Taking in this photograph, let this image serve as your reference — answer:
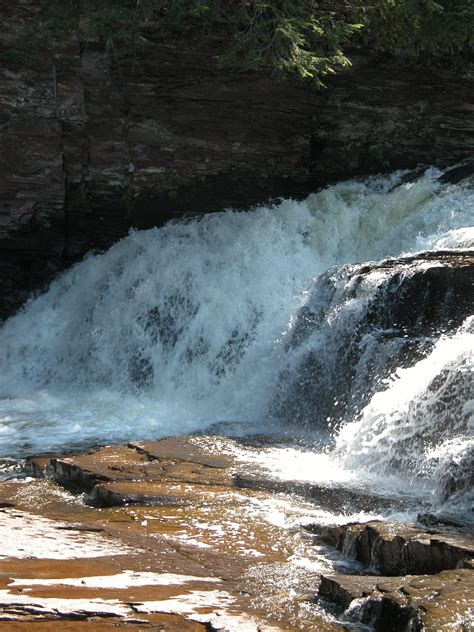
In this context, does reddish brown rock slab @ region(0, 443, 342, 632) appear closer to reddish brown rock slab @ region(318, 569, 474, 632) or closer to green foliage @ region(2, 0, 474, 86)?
reddish brown rock slab @ region(318, 569, 474, 632)

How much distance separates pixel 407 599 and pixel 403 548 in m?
0.81

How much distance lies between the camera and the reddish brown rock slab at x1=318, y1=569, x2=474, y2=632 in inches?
181

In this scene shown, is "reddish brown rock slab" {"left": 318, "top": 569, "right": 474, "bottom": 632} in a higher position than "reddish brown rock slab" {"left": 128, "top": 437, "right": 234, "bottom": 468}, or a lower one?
lower

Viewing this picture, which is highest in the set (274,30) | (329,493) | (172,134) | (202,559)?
(274,30)

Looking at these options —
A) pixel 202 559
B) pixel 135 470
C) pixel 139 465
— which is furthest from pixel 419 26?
pixel 202 559

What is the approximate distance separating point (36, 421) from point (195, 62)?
5.50 metres

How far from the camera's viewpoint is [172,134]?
14.1m

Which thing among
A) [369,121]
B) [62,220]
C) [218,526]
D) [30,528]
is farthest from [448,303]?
[62,220]

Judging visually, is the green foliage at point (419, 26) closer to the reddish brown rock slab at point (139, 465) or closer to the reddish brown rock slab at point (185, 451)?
the reddish brown rock slab at point (185, 451)

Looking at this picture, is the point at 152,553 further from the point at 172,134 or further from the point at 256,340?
the point at 172,134

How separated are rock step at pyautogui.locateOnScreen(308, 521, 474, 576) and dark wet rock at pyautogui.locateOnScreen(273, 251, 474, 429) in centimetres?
320

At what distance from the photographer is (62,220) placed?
14578 millimetres

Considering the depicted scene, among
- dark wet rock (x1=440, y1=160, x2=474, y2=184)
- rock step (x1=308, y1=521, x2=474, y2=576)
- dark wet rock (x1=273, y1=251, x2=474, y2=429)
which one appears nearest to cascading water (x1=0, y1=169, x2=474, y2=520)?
dark wet rock (x1=273, y1=251, x2=474, y2=429)

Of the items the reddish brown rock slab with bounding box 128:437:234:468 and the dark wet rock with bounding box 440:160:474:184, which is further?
the dark wet rock with bounding box 440:160:474:184
